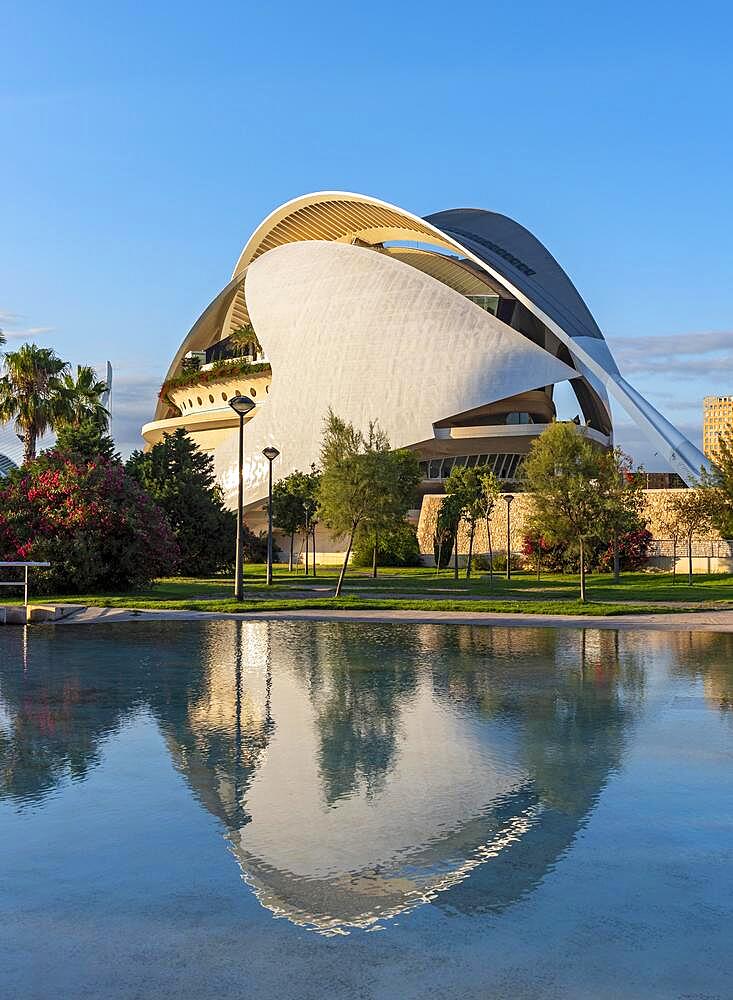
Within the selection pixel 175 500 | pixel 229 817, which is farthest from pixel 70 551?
pixel 229 817

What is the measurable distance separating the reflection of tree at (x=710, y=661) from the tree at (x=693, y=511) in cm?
1979

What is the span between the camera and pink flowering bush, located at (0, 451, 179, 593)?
85.6 feet

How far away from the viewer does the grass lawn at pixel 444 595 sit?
22359 mm

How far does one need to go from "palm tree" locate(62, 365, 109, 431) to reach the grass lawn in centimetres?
1015

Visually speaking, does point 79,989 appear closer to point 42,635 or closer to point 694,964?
point 694,964

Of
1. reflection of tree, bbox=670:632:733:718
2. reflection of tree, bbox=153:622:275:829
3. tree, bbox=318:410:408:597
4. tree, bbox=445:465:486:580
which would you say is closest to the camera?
reflection of tree, bbox=153:622:275:829

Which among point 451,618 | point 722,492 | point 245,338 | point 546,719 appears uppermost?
point 245,338

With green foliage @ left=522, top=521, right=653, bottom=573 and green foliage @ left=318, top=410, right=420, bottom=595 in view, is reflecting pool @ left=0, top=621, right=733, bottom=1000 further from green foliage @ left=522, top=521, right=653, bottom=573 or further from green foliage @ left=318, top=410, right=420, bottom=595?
green foliage @ left=522, top=521, right=653, bottom=573

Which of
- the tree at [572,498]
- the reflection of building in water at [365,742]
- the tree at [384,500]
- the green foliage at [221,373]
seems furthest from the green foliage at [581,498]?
the green foliage at [221,373]

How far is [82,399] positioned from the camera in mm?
43438

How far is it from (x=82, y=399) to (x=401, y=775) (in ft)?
126

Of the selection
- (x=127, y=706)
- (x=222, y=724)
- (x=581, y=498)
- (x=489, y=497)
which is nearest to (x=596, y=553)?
(x=489, y=497)

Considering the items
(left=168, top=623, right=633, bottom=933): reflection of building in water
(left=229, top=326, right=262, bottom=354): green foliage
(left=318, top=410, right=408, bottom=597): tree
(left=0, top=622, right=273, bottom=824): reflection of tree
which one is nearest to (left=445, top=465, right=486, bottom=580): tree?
(left=318, top=410, right=408, bottom=597): tree

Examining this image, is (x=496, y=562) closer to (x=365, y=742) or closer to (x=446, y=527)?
(x=446, y=527)
